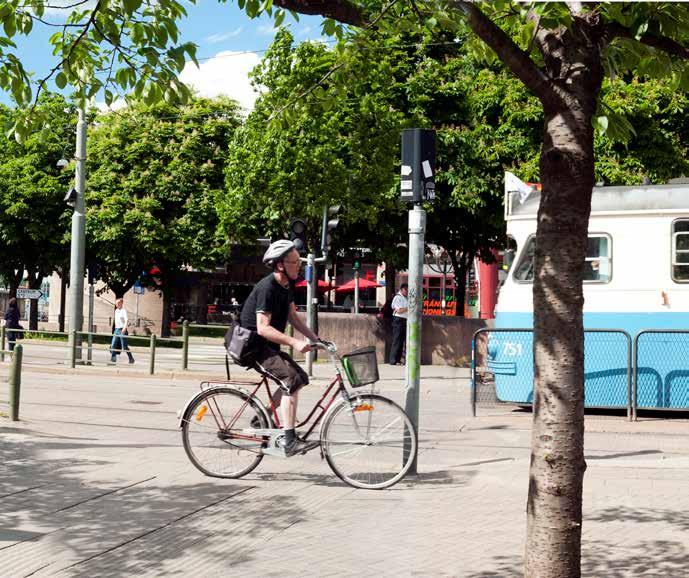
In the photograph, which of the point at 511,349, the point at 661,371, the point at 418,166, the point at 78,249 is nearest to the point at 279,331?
the point at 418,166

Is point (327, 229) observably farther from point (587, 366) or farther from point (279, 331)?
point (279, 331)

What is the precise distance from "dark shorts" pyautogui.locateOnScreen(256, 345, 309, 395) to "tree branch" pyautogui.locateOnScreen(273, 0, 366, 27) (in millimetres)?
2938

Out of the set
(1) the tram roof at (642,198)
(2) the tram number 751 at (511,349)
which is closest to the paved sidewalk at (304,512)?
(2) the tram number 751 at (511,349)

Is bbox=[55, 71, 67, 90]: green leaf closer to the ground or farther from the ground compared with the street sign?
Answer: farther from the ground

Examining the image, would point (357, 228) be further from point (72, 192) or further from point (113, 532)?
point (113, 532)

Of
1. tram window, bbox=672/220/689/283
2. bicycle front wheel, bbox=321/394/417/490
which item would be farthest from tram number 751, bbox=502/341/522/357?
bicycle front wheel, bbox=321/394/417/490

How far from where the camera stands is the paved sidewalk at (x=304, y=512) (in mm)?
5285

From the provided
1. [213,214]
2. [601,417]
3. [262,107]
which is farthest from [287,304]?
[213,214]

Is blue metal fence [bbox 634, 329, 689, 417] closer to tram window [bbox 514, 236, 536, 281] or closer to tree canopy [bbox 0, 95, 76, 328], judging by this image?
tram window [bbox 514, 236, 536, 281]

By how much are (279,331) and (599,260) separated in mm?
6797

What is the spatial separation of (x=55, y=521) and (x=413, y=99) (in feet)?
71.8

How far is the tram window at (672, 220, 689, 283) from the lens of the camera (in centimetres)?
1258

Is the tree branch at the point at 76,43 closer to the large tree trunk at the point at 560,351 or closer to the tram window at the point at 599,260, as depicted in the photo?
the large tree trunk at the point at 560,351

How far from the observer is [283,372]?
287 inches
